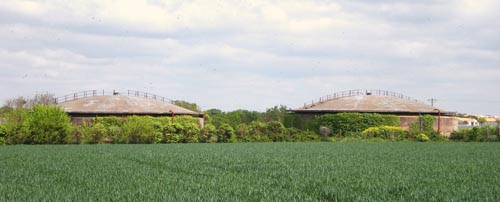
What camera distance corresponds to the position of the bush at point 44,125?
47.1 m

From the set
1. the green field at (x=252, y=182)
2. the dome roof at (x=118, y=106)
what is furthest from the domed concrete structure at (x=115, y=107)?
the green field at (x=252, y=182)

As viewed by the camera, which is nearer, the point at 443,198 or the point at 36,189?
the point at 443,198

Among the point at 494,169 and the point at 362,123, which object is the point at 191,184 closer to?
the point at 494,169

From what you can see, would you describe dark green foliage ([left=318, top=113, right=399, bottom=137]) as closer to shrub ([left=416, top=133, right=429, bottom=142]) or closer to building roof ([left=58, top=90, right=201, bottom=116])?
shrub ([left=416, top=133, right=429, bottom=142])

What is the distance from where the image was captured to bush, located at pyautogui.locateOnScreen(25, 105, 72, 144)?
4706 centimetres

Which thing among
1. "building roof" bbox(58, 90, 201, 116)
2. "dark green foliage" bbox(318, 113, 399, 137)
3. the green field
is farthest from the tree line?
the green field

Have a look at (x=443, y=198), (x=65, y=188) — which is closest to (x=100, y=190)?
(x=65, y=188)

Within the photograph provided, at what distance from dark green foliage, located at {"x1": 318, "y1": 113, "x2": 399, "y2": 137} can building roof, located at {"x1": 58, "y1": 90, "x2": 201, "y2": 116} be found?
1488cm

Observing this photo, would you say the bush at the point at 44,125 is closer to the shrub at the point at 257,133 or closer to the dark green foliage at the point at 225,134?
the dark green foliage at the point at 225,134

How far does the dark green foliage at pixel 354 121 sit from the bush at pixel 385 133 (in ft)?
12.2

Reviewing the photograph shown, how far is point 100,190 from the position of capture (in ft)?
45.9

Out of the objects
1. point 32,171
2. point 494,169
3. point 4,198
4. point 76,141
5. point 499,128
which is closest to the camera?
point 4,198

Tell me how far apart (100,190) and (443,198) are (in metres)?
7.73

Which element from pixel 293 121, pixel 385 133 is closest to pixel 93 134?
pixel 293 121
